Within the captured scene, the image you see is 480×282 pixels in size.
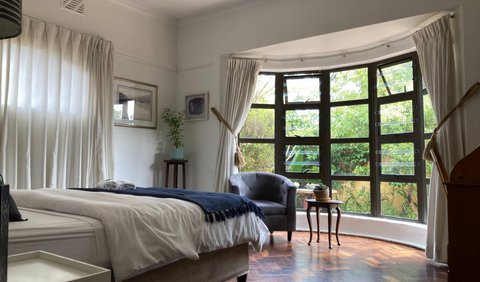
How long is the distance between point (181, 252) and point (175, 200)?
411 mm

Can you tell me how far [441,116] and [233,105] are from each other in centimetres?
260

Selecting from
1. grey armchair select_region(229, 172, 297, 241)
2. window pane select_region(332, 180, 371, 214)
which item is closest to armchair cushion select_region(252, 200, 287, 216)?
grey armchair select_region(229, 172, 297, 241)

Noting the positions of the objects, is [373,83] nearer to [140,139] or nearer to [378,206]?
[378,206]

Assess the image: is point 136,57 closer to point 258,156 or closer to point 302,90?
point 258,156

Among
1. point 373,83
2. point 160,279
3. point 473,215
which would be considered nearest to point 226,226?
point 160,279

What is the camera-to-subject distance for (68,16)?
4.18m

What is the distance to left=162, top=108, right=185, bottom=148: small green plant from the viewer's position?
17.0 ft

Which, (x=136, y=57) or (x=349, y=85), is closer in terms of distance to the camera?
(x=136, y=57)

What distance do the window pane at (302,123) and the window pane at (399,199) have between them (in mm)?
1273

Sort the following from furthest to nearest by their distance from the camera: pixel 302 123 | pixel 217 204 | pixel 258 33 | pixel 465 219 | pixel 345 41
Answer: pixel 302 123
pixel 258 33
pixel 345 41
pixel 217 204
pixel 465 219

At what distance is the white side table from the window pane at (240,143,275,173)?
441cm

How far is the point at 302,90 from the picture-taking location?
5.50 meters

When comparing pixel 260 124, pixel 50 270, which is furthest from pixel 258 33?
pixel 50 270

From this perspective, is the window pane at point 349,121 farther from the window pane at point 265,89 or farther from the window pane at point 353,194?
the window pane at point 265,89
